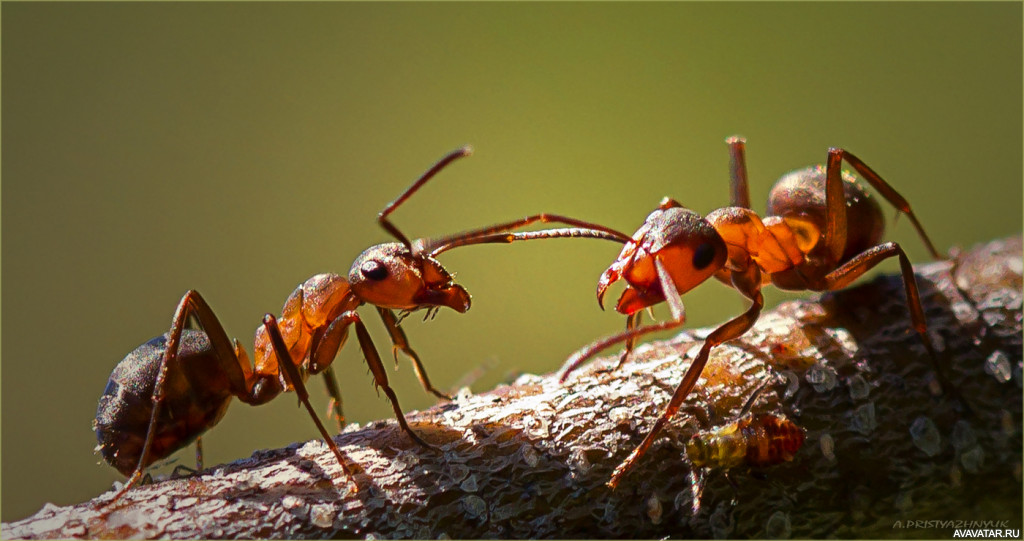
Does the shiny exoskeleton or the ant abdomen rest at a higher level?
the ant abdomen

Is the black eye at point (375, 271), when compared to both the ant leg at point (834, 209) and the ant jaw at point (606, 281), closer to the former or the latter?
the ant jaw at point (606, 281)

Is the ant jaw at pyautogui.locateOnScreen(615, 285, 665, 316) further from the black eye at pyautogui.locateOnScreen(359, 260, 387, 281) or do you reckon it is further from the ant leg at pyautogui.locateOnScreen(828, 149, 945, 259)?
the ant leg at pyautogui.locateOnScreen(828, 149, 945, 259)

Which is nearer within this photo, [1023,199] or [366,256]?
[366,256]

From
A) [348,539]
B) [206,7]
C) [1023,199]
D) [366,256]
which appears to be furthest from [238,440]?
[1023,199]

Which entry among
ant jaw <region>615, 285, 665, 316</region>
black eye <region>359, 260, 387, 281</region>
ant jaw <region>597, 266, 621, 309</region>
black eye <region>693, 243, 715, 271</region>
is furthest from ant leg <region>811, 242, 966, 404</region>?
black eye <region>359, 260, 387, 281</region>

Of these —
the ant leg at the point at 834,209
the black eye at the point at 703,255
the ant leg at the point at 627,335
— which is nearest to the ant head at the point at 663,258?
the black eye at the point at 703,255

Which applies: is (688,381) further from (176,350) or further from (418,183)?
(176,350)

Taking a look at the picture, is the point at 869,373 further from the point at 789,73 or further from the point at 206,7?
the point at 206,7

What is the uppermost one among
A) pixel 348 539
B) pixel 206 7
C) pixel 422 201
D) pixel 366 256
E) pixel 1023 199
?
pixel 206 7
